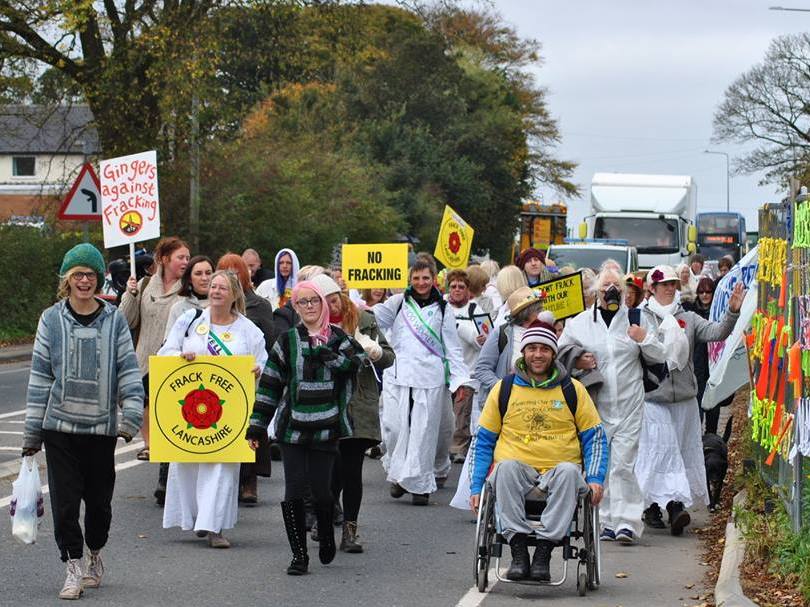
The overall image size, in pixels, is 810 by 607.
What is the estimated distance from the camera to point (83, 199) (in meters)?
25.6

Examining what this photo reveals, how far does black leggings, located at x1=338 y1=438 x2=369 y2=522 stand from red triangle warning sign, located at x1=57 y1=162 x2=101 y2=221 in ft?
50.9

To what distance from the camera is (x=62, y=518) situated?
8.72 metres

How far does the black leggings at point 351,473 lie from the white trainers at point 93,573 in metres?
1.89

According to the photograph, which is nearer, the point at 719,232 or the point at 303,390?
the point at 303,390

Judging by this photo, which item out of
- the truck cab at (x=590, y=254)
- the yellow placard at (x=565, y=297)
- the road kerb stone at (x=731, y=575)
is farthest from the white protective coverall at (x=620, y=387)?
the truck cab at (x=590, y=254)

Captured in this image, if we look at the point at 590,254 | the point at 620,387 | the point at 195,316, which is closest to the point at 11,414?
the point at 195,316

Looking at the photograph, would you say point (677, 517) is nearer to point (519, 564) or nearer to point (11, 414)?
point (519, 564)

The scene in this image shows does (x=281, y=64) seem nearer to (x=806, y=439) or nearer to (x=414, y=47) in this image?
(x=806, y=439)

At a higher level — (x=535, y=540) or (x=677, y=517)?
(x=535, y=540)

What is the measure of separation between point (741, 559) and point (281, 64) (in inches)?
996

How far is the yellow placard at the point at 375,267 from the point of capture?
16.8 m

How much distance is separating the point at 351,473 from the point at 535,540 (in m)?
1.93

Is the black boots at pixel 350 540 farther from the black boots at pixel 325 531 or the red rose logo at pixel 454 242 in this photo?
the red rose logo at pixel 454 242

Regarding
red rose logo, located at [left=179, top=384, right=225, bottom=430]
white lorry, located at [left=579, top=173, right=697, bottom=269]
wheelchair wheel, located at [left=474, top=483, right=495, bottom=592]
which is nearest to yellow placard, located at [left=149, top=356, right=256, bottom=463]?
red rose logo, located at [left=179, top=384, right=225, bottom=430]
